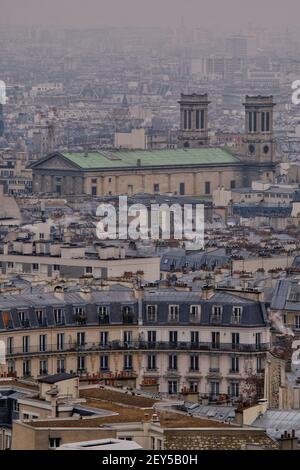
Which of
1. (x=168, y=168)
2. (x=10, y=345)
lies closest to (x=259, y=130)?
(x=168, y=168)

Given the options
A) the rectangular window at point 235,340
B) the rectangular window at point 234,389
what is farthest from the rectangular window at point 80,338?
the rectangular window at point 234,389

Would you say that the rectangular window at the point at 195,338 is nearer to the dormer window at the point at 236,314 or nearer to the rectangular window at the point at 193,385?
the dormer window at the point at 236,314

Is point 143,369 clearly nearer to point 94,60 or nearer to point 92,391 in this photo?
point 92,391

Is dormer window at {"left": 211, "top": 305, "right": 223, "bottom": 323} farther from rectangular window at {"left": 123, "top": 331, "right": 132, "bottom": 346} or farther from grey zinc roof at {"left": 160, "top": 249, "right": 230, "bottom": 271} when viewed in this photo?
grey zinc roof at {"left": 160, "top": 249, "right": 230, "bottom": 271}

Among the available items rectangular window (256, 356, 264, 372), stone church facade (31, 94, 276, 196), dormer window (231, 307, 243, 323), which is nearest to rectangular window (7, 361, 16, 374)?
rectangular window (256, 356, 264, 372)

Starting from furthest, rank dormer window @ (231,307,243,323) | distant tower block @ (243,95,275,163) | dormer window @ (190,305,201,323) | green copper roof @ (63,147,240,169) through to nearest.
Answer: distant tower block @ (243,95,275,163), green copper roof @ (63,147,240,169), dormer window @ (190,305,201,323), dormer window @ (231,307,243,323)
